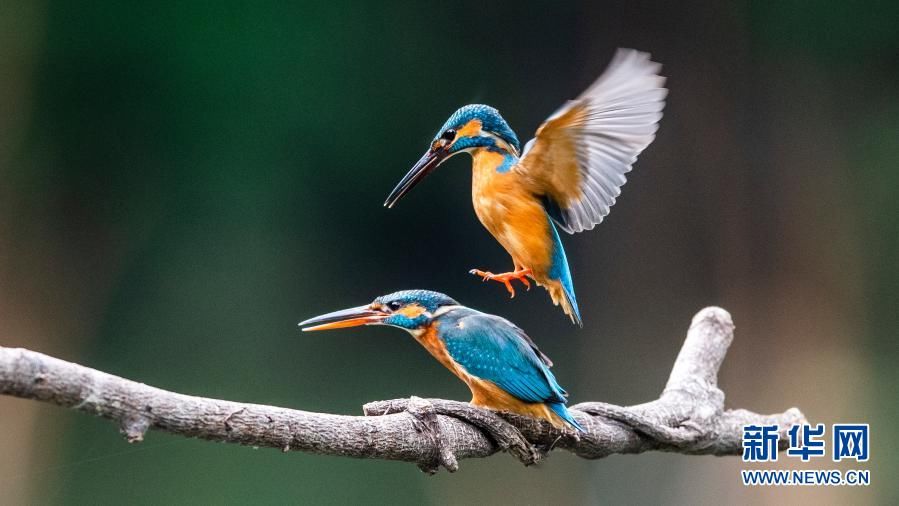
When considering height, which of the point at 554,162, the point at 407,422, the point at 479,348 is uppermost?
the point at 554,162

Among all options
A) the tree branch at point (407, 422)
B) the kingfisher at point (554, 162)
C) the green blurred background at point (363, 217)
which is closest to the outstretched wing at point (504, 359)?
the tree branch at point (407, 422)

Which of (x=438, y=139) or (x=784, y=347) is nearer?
(x=438, y=139)

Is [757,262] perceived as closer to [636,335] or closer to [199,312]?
[636,335]

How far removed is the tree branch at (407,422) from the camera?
4.41 feet

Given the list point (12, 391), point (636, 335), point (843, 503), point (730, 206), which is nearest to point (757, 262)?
point (730, 206)

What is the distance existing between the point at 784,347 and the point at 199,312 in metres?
2.58

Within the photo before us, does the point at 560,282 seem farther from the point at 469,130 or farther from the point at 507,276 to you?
the point at 469,130

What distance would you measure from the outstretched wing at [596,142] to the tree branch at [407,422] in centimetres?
49

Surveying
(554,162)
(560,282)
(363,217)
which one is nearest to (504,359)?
(560,282)

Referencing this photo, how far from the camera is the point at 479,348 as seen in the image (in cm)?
167

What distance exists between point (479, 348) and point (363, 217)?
2.63m

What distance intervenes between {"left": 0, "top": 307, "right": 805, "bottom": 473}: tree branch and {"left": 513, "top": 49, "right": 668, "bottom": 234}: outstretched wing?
494 millimetres

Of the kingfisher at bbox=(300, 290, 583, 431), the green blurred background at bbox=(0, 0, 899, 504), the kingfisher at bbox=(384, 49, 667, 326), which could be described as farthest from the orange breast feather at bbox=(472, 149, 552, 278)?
the green blurred background at bbox=(0, 0, 899, 504)

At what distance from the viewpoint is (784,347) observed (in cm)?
460
